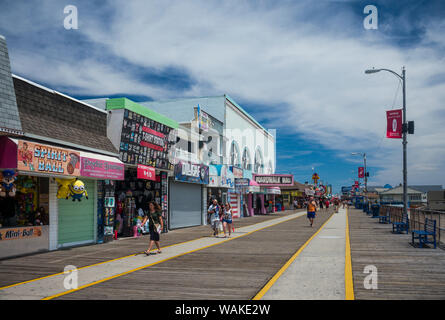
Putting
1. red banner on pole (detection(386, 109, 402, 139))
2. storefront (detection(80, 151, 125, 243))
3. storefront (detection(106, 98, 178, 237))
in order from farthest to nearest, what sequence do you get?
red banner on pole (detection(386, 109, 402, 139)) < storefront (detection(106, 98, 178, 237)) < storefront (detection(80, 151, 125, 243))

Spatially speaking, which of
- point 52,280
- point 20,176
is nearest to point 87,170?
point 20,176

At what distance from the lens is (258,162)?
52.2m

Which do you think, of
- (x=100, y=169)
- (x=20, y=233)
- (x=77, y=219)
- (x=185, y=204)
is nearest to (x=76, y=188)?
(x=100, y=169)

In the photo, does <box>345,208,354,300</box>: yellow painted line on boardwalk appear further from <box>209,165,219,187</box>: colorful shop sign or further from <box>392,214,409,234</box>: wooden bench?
<box>209,165,219,187</box>: colorful shop sign

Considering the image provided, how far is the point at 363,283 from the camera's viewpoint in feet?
27.1

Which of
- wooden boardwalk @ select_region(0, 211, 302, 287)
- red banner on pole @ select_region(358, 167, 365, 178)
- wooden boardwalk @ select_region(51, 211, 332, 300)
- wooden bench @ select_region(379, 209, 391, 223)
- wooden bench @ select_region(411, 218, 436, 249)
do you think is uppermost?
red banner on pole @ select_region(358, 167, 365, 178)

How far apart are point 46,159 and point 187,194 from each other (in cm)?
1432

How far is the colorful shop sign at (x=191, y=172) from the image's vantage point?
23344 mm

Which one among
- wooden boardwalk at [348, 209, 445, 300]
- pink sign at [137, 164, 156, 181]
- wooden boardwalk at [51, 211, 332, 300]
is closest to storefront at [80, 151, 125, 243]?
pink sign at [137, 164, 156, 181]

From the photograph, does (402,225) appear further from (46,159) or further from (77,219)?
(46,159)

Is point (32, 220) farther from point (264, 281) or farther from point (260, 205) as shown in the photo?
point (260, 205)

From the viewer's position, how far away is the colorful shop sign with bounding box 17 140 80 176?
1175cm

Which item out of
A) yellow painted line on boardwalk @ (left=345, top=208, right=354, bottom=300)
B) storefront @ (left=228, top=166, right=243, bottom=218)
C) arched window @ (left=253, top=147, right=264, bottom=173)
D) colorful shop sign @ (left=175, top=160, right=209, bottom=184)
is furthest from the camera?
arched window @ (left=253, top=147, right=264, bottom=173)
